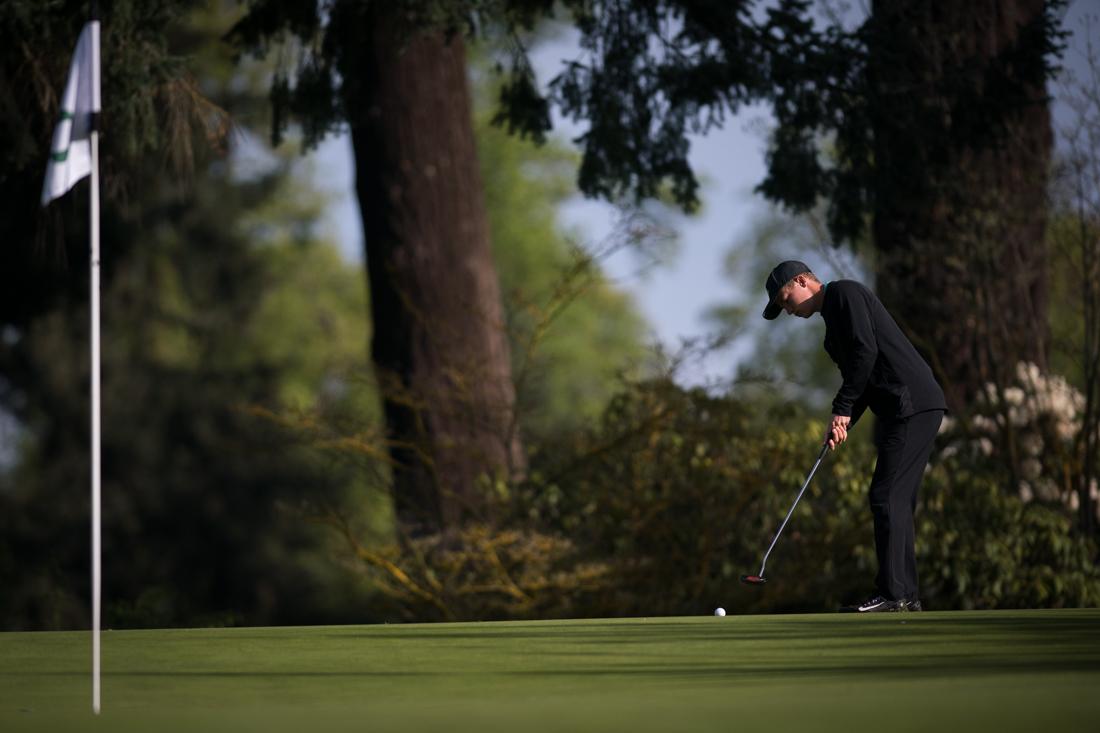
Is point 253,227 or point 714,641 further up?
point 253,227

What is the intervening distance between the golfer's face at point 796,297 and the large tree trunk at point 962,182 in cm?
677

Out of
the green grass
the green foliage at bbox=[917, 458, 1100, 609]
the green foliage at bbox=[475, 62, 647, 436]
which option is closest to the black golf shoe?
the green grass

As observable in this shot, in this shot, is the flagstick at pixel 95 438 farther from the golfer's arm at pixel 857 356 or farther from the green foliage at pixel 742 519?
the green foliage at pixel 742 519

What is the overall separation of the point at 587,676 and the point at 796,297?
134 inches

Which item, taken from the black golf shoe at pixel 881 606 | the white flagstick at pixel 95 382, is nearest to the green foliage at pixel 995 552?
the black golf shoe at pixel 881 606

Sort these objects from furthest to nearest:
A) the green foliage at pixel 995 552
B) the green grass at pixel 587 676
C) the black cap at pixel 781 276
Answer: the green foliage at pixel 995 552, the black cap at pixel 781 276, the green grass at pixel 587 676

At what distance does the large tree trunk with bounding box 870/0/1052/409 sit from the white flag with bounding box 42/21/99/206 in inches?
398

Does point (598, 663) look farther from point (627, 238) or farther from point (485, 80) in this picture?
point (485, 80)

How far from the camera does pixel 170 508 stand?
91.5 feet

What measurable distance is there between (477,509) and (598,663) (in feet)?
27.8

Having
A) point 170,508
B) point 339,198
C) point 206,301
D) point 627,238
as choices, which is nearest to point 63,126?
point 627,238

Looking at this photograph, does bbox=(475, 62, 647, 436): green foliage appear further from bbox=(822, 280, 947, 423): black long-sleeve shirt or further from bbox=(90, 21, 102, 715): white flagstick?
bbox=(90, 21, 102, 715): white flagstick

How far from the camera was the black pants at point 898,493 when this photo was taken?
938 cm

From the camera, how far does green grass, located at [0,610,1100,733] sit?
510 cm
